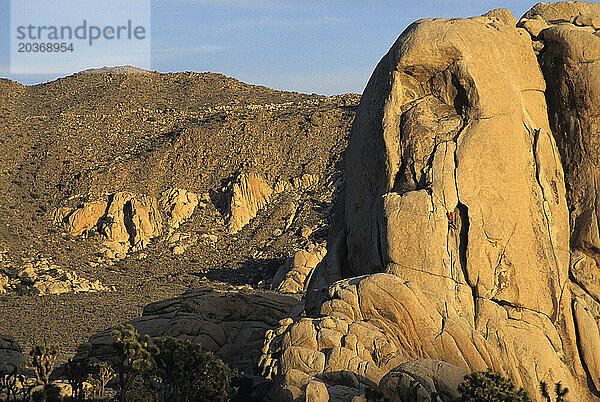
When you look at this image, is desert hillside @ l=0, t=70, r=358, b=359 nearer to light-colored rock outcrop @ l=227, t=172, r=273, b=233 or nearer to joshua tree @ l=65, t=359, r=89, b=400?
light-colored rock outcrop @ l=227, t=172, r=273, b=233

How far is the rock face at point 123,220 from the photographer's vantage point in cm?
8794

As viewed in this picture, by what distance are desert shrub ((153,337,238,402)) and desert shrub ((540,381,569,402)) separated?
12.0m

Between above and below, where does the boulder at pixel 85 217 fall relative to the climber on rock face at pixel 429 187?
below

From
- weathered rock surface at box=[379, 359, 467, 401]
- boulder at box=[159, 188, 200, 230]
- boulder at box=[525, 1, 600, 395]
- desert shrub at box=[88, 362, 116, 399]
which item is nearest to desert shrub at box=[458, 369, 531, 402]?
weathered rock surface at box=[379, 359, 467, 401]

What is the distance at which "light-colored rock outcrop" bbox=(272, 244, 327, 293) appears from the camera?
71.5 meters

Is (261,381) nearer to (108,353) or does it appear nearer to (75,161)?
(108,353)

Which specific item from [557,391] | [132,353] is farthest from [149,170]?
[557,391]

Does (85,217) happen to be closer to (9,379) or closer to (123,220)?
(123,220)

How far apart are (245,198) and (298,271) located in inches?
1000

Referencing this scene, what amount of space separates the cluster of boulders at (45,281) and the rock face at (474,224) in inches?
1810

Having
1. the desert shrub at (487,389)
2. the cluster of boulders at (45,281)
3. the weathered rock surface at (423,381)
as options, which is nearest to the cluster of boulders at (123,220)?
the cluster of boulders at (45,281)

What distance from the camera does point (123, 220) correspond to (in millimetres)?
89750

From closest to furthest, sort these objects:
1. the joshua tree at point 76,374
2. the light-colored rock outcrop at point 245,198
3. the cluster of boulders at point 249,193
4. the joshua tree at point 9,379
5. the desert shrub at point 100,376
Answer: the joshua tree at point 76,374 < the desert shrub at point 100,376 < the joshua tree at point 9,379 < the light-colored rock outcrop at point 245,198 < the cluster of boulders at point 249,193

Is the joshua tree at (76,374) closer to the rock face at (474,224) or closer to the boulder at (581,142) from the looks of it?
the rock face at (474,224)
